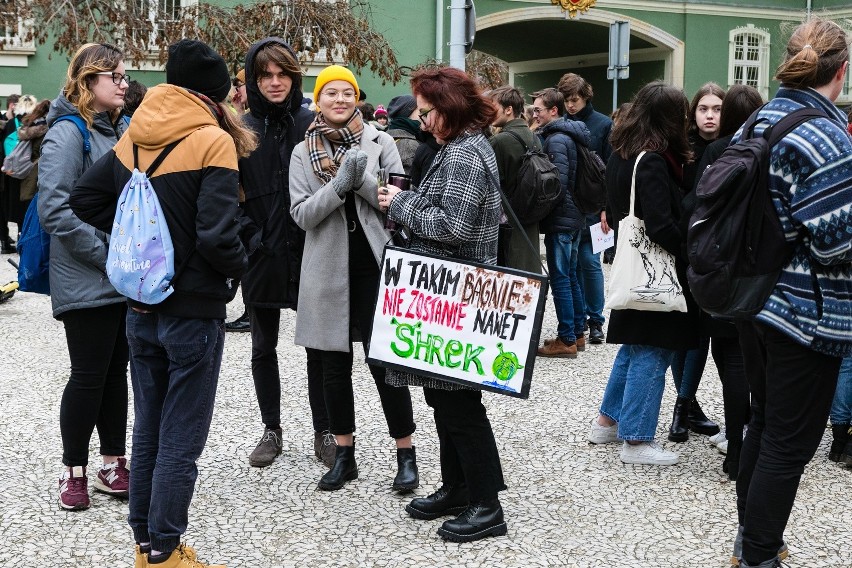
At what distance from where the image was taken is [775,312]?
3381 mm

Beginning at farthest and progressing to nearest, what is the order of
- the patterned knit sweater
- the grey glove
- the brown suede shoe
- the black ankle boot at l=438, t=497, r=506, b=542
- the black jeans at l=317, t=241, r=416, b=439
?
the brown suede shoe, the black jeans at l=317, t=241, r=416, b=439, the grey glove, the black ankle boot at l=438, t=497, r=506, b=542, the patterned knit sweater

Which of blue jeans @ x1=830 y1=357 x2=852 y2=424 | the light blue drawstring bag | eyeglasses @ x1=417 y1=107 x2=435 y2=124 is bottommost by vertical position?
blue jeans @ x1=830 y1=357 x2=852 y2=424

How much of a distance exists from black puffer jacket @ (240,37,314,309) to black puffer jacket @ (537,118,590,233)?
3.12 meters

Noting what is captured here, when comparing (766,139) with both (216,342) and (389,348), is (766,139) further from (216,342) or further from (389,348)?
(216,342)

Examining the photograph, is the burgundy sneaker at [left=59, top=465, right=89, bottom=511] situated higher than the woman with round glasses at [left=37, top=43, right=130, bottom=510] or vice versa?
the woman with round glasses at [left=37, top=43, right=130, bottom=510]

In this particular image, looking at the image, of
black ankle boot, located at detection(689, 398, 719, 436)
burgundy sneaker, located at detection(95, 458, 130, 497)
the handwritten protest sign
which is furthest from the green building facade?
the handwritten protest sign

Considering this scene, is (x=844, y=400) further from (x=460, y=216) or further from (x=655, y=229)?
(x=460, y=216)

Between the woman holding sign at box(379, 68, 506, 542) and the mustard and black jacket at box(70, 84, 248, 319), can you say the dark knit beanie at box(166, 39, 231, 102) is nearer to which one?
the mustard and black jacket at box(70, 84, 248, 319)

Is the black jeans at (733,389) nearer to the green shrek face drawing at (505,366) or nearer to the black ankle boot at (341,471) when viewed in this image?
the green shrek face drawing at (505,366)

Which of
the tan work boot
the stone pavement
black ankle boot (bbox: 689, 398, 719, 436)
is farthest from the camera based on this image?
black ankle boot (bbox: 689, 398, 719, 436)

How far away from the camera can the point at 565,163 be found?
762 centimetres

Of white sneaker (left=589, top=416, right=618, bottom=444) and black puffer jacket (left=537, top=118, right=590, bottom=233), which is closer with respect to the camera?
white sneaker (left=589, top=416, right=618, bottom=444)

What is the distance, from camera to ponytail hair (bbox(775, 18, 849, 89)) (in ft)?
11.2

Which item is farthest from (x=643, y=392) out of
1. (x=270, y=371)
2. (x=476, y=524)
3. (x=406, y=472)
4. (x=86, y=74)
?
(x=86, y=74)
